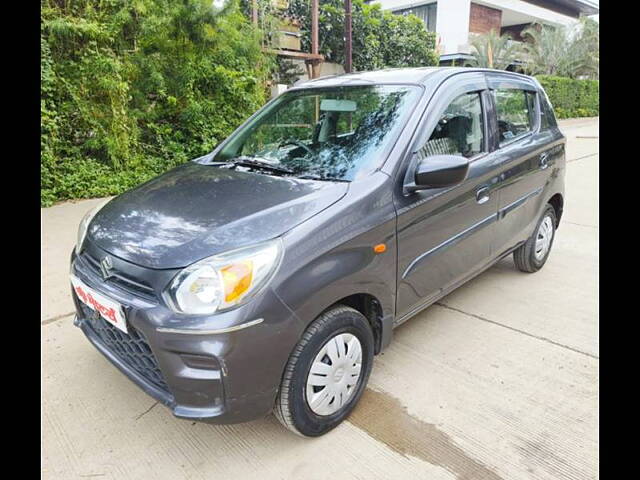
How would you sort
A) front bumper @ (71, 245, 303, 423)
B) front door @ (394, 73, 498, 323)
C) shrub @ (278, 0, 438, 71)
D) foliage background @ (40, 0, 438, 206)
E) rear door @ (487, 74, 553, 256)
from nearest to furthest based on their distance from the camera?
front bumper @ (71, 245, 303, 423) < front door @ (394, 73, 498, 323) < rear door @ (487, 74, 553, 256) < foliage background @ (40, 0, 438, 206) < shrub @ (278, 0, 438, 71)

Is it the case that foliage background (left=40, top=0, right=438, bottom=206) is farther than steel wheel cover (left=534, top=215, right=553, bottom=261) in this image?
Yes

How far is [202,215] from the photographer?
2.20 meters

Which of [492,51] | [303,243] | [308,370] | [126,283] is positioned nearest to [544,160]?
[303,243]

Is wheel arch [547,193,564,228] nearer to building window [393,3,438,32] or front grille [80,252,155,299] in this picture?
front grille [80,252,155,299]

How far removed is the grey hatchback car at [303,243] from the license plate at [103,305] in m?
0.01

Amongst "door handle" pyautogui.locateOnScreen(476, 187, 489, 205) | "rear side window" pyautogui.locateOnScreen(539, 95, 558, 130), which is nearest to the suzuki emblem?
"door handle" pyautogui.locateOnScreen(476, 187, 489, 205)

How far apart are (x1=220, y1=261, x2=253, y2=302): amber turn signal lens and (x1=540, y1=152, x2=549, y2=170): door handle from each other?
2.88 m

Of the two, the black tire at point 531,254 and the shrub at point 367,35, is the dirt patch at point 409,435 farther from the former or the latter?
the shrub at point 367,35

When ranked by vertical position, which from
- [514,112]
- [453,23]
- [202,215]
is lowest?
[202,215]

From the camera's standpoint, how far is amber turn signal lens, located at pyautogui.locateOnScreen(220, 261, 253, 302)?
1.84 meters

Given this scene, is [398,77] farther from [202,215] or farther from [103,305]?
[103,305]

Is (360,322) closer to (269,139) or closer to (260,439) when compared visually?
(260,439)

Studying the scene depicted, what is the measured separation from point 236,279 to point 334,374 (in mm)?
721

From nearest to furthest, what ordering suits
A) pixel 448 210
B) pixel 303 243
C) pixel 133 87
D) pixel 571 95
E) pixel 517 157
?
pixel 303 243, pixel 448 210, pixel 517 157, pixel 133 87, pixel 571 95
